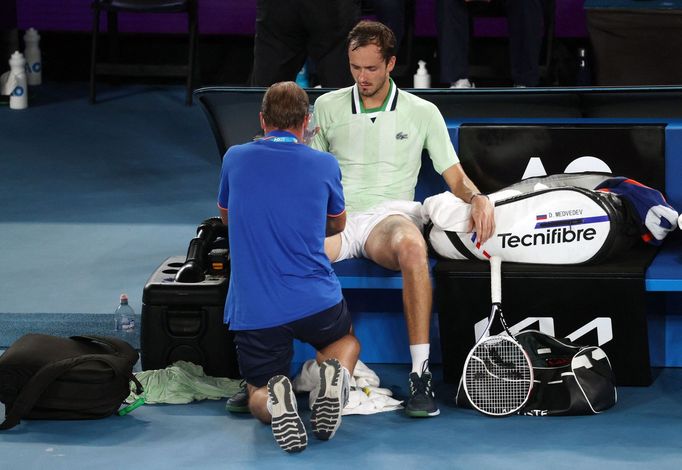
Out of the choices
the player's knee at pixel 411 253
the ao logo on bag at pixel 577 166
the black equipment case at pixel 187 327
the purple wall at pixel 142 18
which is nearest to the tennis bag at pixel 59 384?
the black equipment case at pixel 187 327

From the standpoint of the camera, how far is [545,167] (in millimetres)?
5152

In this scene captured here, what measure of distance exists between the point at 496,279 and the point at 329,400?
30.5 inches

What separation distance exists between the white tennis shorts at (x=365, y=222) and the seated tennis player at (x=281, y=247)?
470mm

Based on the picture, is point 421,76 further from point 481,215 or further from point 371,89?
point 481,215

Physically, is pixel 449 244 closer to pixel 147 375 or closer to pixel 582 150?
pixel 582 150

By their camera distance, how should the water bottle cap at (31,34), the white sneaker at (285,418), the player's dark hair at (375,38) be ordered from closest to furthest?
the white sneaker at (285,418)
the player's dark hair at (375,38)
the water bottle cap at (31,34)

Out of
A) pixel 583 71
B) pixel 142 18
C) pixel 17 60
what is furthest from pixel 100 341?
pixel 142 18

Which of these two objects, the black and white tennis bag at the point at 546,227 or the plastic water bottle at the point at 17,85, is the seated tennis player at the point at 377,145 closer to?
the black and white tennis bag at the point at 546,227

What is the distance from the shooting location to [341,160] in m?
5.05

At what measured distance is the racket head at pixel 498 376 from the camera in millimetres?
4418

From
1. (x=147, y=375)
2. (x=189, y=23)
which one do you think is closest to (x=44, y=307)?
(x=147, y=375)

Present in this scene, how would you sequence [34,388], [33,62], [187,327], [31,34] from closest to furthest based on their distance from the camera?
[34,388]
[187,327]
[31,34]
[33,62]

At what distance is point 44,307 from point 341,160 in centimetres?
135

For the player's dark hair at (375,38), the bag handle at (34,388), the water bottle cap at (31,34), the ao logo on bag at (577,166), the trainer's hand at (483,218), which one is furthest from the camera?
the water bottle cap at (31,34)
